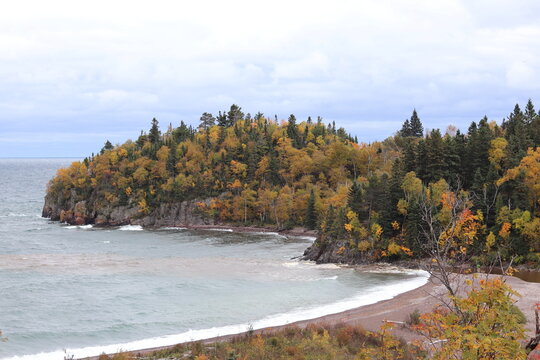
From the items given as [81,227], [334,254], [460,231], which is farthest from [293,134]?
[460,231]

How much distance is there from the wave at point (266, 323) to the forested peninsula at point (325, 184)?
13.4 meters

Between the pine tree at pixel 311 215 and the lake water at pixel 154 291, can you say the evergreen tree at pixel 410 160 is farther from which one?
the pine tree at pixel 311 215

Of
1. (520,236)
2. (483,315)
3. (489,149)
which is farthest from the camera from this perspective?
(489,149)

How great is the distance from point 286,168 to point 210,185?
63.8 ft

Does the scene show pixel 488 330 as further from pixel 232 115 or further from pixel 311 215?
pixel 232 115

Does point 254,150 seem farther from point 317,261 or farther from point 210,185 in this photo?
point 317,261

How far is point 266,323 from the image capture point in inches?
1569

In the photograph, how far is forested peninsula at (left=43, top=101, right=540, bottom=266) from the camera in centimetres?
6234

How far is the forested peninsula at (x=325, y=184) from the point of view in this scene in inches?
2454

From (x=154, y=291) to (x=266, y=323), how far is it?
633 inches

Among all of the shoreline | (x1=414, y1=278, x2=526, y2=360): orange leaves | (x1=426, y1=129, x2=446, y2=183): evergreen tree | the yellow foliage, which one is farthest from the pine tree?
(x1=414, y1=278, x2=526, y2=360): orange leaves

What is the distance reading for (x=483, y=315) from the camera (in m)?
12.4

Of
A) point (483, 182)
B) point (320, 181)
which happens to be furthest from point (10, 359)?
point (320, 181)

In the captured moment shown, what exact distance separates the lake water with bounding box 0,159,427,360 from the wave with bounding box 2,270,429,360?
0.09 metres
